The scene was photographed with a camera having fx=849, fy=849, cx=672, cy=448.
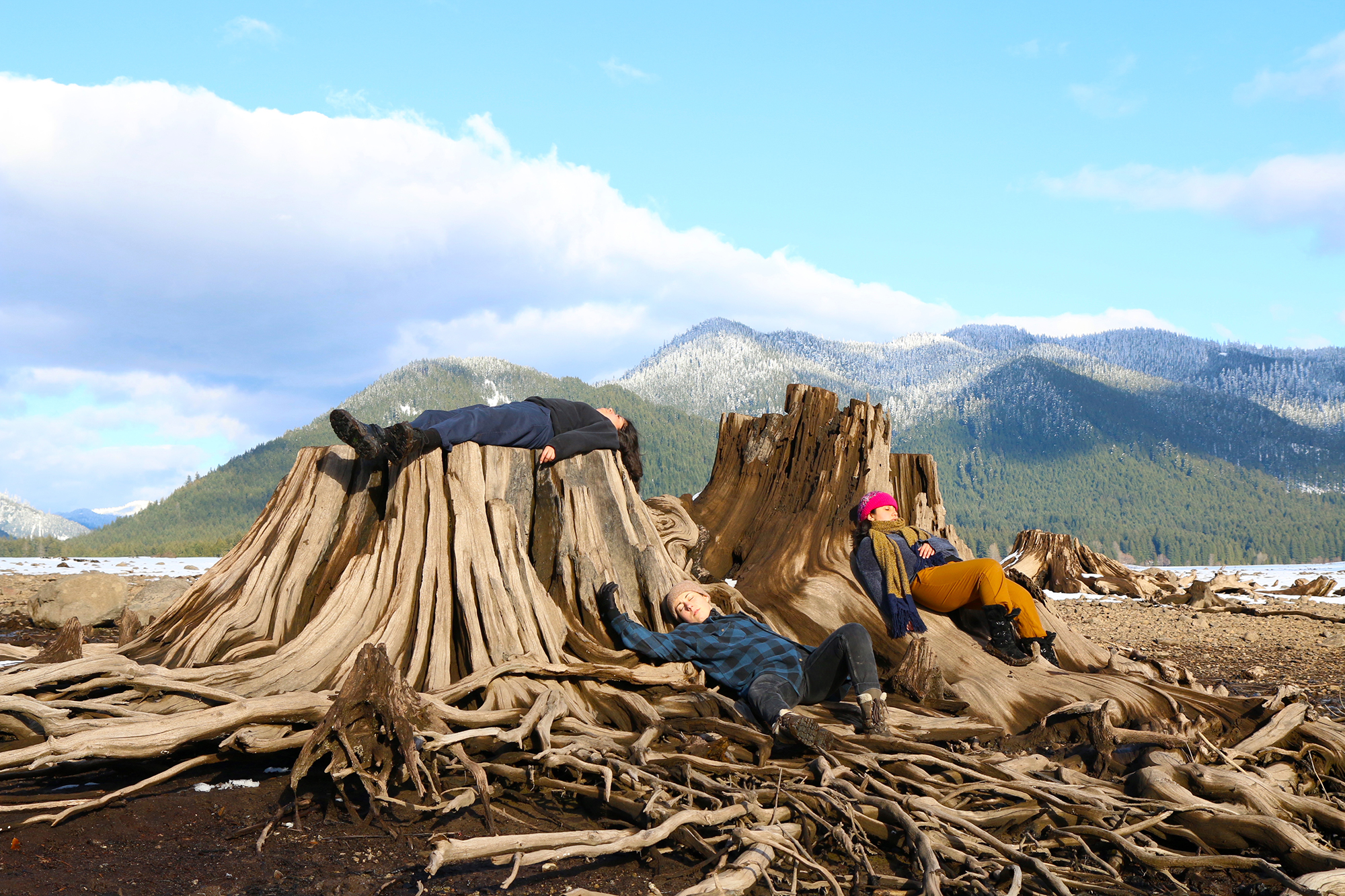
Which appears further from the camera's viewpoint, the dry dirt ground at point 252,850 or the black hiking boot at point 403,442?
the black hiking boot at point 403,442

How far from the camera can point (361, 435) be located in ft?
16.9

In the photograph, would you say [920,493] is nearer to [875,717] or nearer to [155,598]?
[875,717]

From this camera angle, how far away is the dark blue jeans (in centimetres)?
577

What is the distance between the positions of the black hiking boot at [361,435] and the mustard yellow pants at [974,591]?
13.4 ft

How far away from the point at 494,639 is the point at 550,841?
79.8 inches

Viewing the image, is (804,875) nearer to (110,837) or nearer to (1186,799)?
(1186,799)

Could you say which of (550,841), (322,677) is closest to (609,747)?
(550,841)

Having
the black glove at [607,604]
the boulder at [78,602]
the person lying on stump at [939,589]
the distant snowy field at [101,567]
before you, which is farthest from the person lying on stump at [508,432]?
the distant snowy field at [101,567]

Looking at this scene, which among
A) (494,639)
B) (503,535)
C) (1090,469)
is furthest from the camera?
(1090,469)

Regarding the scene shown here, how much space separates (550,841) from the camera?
305 centimetres

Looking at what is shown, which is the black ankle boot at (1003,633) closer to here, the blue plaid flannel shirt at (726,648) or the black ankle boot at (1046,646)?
the black ankle boot at (1046,646)

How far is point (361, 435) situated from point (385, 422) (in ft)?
204

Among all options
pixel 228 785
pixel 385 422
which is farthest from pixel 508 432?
pixel 385 422

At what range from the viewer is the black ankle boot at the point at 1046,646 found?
637 cm
